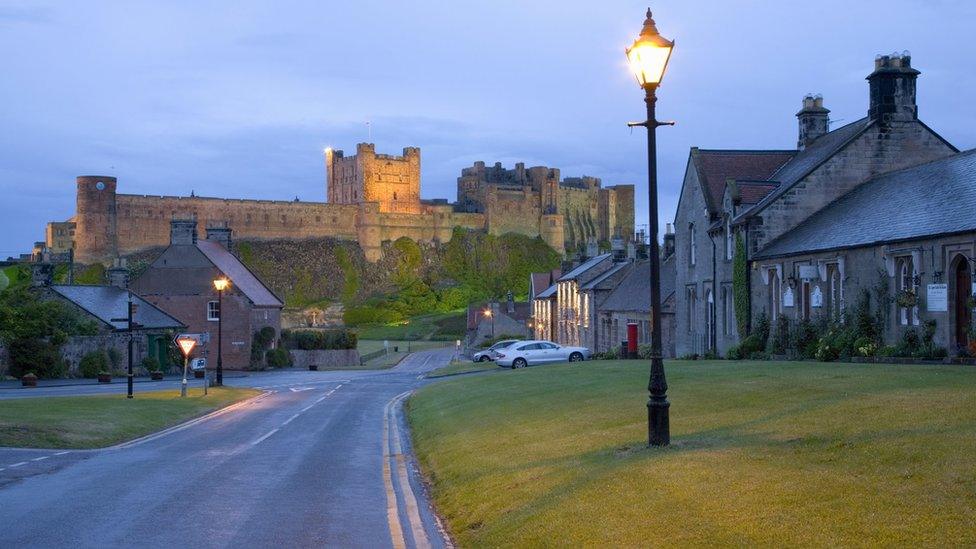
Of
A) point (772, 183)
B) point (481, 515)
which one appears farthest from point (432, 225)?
point (481, 515)

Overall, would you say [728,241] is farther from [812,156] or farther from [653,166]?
[653,166]

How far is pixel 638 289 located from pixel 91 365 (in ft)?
96.1

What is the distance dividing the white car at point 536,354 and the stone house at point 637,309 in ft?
13.9

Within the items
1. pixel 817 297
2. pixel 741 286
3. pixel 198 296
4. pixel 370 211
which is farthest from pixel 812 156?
pixel 370 211

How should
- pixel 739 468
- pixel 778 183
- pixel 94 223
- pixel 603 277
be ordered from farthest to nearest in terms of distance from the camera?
pixel 94 223 < pixel 603 277 < pixel 778 183 < pixel 739 468

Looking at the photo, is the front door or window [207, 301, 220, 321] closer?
the front door

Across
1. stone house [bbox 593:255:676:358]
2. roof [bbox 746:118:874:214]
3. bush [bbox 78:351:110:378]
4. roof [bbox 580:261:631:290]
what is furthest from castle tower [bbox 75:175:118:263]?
roof [bbox 746:118:874:214]

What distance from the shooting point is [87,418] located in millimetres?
25984

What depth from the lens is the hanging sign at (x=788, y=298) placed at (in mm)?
35250

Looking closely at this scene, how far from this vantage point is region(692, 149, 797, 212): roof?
44.8m

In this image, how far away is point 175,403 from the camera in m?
34.3

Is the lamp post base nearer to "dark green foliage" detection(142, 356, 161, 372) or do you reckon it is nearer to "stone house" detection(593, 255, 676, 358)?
"stone house" detection(593, 255, 676, 358)

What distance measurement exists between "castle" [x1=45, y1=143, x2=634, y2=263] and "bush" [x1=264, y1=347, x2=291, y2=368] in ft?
231

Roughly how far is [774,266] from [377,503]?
26.1m
